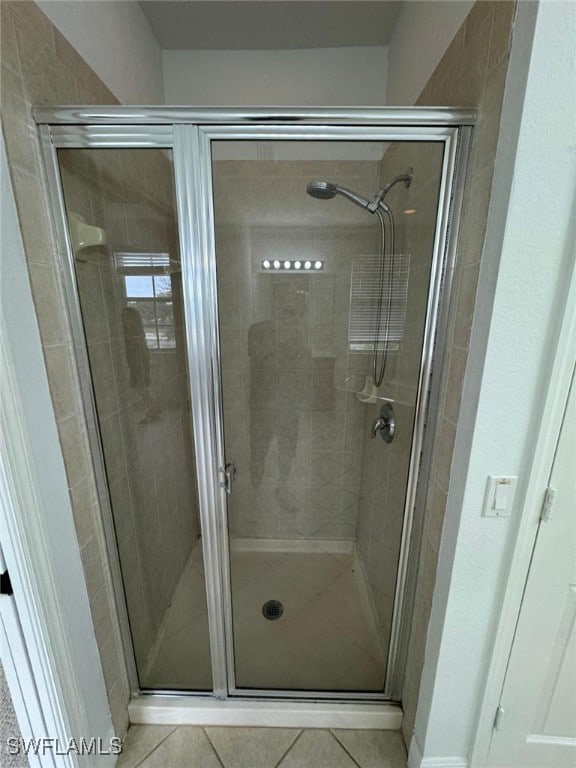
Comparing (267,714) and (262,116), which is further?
(267,714)

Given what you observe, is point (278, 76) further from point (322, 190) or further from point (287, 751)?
point (287, 751)

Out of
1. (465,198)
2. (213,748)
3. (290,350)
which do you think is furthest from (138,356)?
(213,748)

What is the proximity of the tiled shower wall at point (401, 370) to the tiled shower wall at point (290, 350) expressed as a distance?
0.55ft

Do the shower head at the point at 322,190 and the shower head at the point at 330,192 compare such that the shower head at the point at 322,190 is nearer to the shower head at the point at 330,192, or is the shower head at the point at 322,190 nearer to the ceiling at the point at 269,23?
the shower head at the point at 330,192

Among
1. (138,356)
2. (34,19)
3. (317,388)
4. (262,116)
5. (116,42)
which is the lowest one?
(317,388)

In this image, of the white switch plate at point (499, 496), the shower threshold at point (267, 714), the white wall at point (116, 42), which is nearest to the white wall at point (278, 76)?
the white wall at point (116, 42)

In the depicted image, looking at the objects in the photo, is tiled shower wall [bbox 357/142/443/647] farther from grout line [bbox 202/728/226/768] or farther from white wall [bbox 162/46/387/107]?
white wall [bbox 162/46/387/107]

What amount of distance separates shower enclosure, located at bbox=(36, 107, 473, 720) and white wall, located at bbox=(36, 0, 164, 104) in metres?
0.42

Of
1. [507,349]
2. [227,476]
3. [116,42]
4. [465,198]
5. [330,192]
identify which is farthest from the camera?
[330,192]

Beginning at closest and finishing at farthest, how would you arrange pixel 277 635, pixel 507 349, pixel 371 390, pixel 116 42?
1. pixel 507 349
2. pixel 116 42
3. pixel 277 635
4. pixel 371 390

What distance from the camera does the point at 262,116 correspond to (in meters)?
0.81

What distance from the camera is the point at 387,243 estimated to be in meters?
1.34

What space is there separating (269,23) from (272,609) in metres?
2.81

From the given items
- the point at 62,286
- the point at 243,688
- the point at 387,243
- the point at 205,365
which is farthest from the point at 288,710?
the point at 387,243
